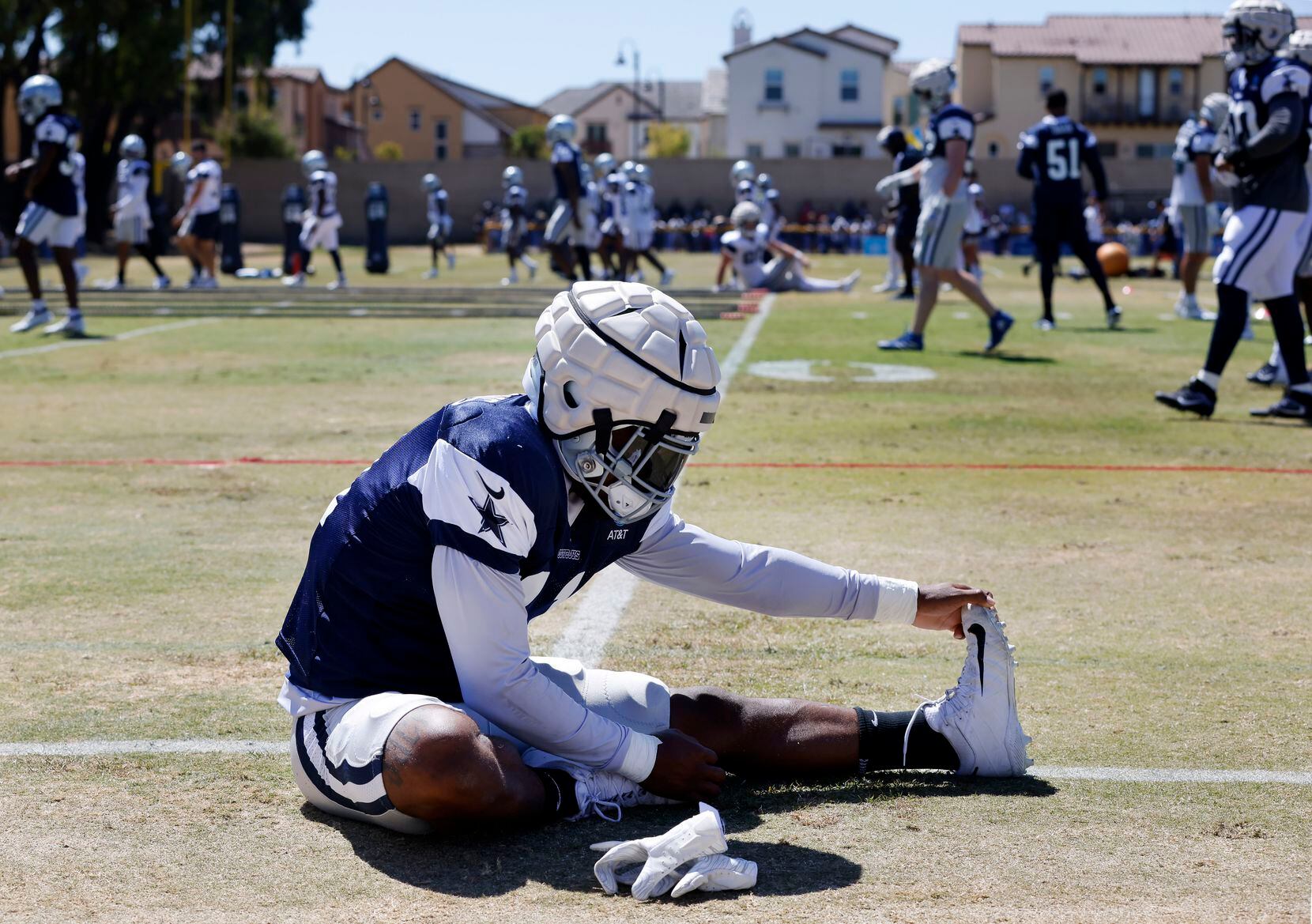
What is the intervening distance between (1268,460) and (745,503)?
123 inches

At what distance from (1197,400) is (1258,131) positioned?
1.67 meters

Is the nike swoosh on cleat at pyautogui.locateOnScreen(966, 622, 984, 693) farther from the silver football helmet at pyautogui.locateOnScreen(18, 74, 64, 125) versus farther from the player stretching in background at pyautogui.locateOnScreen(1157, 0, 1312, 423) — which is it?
the silver football helmet at pyautogui.locateOnScreen(18, 74, 64, 125)

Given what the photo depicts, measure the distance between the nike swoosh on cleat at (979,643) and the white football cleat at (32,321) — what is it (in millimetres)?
13976

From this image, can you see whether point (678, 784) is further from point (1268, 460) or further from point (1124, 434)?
point (1124, 434)

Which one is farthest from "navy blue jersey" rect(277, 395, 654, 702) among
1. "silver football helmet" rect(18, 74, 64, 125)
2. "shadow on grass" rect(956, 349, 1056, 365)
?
"silver football helmet" rect(18, 74, 64, 125)

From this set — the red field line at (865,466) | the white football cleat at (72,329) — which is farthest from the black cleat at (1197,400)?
the white football cleat at (72,329)

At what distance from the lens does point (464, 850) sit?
10.7 ft

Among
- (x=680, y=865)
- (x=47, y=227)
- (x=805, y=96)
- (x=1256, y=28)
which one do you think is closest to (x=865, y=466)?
(x=1256, y=28)

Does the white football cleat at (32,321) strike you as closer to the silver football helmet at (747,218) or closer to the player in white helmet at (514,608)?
the silver football helmet at (747,218)

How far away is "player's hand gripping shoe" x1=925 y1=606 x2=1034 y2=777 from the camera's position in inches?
145

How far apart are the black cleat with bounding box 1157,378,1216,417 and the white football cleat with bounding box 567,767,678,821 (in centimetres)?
720

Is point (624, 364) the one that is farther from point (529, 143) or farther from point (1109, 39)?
point (529, 143)

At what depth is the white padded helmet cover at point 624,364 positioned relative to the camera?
322cm

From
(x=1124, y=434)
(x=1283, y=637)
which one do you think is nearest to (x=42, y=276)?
(x=1124, y=434)
